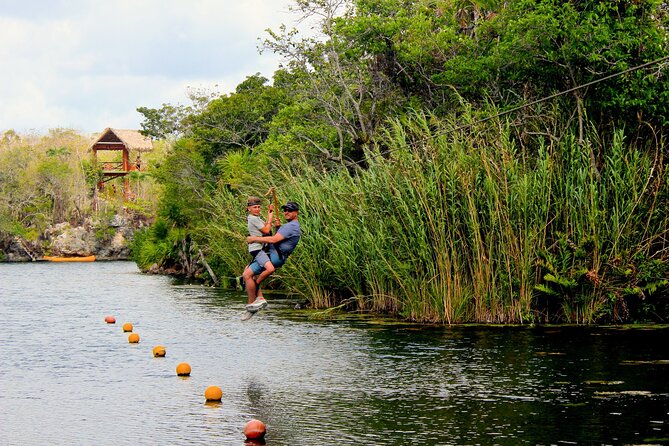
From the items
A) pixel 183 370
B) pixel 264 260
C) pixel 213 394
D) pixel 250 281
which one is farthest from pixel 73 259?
pixel 213 394

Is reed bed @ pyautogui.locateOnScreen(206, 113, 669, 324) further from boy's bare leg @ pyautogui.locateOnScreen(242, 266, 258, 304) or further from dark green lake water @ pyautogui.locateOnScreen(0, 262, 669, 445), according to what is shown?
boy's bare leg @ pyautogui.locateOnScreen(242, 266, 258, 304)

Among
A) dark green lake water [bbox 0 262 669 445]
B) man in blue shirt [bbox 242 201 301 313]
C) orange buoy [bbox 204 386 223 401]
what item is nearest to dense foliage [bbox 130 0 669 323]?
dark green lake water [bbox 0 262 669 445]

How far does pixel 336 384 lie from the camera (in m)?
11.7

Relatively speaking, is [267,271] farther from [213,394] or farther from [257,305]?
[213,394]

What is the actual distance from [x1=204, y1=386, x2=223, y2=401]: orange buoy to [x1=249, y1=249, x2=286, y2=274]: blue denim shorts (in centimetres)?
444

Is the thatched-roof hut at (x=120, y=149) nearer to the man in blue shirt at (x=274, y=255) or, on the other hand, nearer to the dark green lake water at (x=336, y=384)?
the dark green lake water at (x=336, y=384)

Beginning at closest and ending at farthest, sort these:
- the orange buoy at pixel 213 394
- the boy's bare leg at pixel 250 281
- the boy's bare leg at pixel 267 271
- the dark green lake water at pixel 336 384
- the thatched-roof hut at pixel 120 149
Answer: the dark green lake water at pixel 336 384
the orange buoy at pixel 213 394
the boy's bare leg at pixel 267 271
the boy's bare leg at pixel 250 281
the thatched-roof hut at pixel 120 149

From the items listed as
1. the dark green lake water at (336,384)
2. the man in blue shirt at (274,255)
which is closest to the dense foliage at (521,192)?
the dark green lake water at (336,384)

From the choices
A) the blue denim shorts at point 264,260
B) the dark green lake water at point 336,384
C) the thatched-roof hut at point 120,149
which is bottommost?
the dark green lake water at point 336,384

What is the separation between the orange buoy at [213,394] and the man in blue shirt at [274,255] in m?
4.11

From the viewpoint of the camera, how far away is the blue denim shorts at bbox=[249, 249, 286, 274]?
1498cm

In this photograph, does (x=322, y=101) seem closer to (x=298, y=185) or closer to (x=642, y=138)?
(x=298, y=185)

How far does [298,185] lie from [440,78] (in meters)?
6.64

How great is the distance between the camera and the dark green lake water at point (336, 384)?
29.3 ft
